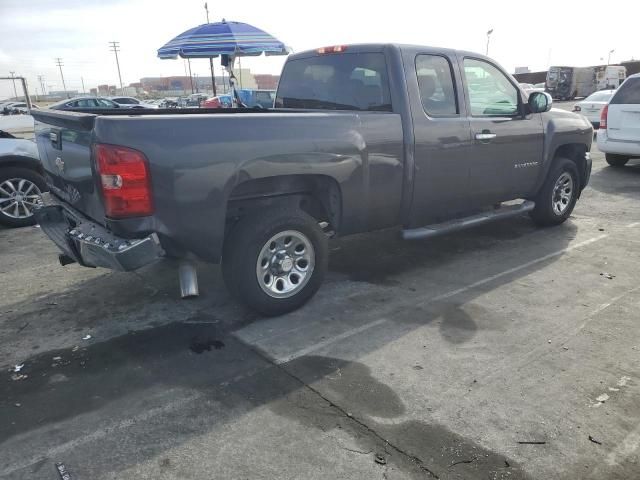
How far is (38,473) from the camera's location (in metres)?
2.38

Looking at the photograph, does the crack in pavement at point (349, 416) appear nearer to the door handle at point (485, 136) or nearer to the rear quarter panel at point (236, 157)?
Answer: the rear quarter panel at point (236, 157)

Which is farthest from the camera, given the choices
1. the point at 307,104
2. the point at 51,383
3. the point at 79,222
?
the point at 307,104

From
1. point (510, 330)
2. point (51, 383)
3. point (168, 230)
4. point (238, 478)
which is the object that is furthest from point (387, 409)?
point (51, 383)

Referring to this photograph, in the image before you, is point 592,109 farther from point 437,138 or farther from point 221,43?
point 437,138

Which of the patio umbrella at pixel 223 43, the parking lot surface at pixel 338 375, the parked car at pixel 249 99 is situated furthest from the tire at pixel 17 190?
the parked car at pixel 249 99

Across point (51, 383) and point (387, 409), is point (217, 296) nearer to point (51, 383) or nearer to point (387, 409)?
point (51, 383)

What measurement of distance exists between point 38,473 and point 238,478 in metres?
0.93

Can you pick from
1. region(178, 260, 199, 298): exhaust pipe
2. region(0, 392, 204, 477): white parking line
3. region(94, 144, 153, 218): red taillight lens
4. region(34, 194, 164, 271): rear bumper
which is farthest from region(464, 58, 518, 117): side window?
region(0, 392, 204, 477): white parking line

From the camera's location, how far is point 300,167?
3.74 m

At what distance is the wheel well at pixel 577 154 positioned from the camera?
6328 mm

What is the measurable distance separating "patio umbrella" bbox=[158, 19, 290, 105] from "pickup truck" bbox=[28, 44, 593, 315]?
739cm

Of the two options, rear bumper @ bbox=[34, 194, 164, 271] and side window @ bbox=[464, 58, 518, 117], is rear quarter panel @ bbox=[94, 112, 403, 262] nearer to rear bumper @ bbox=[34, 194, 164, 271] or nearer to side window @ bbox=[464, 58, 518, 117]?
rear bumper @ bbox=[34, 194, 164, 271]

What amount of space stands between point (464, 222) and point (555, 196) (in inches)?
78.1

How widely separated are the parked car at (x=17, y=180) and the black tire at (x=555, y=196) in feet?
20.4
